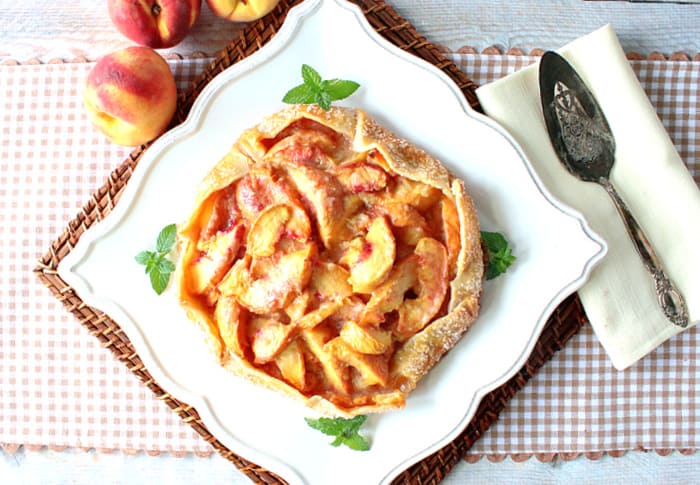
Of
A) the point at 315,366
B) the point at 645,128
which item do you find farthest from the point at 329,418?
the point at 645,128

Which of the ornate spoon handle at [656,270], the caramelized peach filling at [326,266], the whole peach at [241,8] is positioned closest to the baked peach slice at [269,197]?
the caramelized peach filling at [326,266]

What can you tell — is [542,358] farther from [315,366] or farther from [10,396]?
[10,396]

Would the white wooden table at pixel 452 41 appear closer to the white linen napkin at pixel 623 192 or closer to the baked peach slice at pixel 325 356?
the white linen napkin at pixel 623 192

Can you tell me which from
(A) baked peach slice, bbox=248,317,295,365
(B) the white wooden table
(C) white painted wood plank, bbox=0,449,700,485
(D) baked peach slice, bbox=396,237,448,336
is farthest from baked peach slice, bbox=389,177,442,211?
(C) white painted wood plank, bbox=0,449,700,485

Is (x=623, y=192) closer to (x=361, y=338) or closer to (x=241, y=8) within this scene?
(x=361, y=338)

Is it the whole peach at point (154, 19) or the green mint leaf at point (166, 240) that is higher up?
the whole peach at point (154, 19)

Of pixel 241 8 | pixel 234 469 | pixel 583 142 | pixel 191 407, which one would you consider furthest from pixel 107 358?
pixel 583 142

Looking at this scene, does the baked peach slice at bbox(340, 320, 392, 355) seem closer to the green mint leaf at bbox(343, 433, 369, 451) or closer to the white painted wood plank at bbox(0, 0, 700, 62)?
the green mint leaf at bbox(343, 433, 369, 451)
